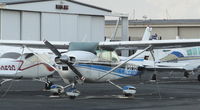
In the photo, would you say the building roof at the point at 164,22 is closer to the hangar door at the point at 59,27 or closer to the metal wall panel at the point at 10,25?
the hangar door at the point at 59,27

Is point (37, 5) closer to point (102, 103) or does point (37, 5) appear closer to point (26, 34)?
point (26, 34)

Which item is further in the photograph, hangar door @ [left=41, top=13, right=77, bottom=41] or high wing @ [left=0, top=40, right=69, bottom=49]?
hangar door @ [left=41, top=13, right=77, bottom=41]

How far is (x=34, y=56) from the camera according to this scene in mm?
21453

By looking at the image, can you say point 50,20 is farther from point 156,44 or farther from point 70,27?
point 156,44

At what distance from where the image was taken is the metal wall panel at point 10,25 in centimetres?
4462

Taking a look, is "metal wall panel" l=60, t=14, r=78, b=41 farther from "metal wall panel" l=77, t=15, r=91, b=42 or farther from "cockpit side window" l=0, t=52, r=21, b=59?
"cockpit side window" l=0, t=52, r=21, b=59

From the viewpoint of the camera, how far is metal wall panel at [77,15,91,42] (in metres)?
52.0

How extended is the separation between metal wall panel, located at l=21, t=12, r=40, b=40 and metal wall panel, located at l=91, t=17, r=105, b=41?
7338 mm

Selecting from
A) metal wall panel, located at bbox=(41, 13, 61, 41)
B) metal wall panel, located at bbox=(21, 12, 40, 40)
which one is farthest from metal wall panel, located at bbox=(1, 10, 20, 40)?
metal wall panel, located at bbox=(41, 13, 61, 41)

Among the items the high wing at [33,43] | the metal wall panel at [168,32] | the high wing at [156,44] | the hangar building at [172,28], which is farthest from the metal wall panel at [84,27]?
the high wing at [156,44]

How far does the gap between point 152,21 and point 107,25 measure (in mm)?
6412

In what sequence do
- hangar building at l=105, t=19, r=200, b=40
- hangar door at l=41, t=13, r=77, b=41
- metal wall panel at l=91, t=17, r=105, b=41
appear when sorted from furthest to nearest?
1. hangar building at l=105, t=19, r=200, b=40
2. metal wall panel at l=91, t=17, r=105, b=41
3. hangar door at l=41, t=13, r=77, b=41

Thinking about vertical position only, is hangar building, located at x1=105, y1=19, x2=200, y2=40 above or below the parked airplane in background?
above

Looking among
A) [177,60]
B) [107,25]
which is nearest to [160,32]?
[107,25]
